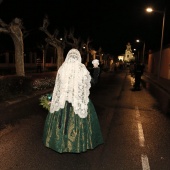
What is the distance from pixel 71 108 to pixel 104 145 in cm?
155

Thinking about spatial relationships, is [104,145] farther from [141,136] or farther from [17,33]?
[17,33]

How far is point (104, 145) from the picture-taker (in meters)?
5.43

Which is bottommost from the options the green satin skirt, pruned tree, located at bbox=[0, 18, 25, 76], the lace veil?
the green satin skirt

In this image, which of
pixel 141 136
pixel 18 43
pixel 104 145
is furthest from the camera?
pixel 18 43

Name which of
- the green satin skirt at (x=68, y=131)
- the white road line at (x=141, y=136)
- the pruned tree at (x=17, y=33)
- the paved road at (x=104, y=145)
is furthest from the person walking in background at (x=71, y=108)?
the pruned tree at (x=17, y=33)

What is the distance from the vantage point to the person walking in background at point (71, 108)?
433cm

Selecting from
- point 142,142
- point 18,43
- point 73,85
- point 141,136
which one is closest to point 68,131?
point 73,85

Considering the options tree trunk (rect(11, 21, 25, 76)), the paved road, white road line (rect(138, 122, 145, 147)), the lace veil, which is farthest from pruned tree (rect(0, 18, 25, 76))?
the lace veil

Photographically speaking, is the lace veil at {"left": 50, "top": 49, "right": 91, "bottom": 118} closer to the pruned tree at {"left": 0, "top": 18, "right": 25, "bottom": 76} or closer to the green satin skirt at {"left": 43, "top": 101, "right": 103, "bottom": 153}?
the green satin skirt at {"left": 43, "top": 101, "right": 103, "bottom": 153}

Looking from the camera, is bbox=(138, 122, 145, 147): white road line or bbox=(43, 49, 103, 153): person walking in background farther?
bbox=(138, 122, 145, 147): white road line

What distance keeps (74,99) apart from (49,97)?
1119mm

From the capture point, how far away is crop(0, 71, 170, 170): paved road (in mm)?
4422

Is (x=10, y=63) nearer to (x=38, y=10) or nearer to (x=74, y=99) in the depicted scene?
(x=38, y=10)

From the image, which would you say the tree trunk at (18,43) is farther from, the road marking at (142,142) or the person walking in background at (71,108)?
the person walking in background at (71,108)
